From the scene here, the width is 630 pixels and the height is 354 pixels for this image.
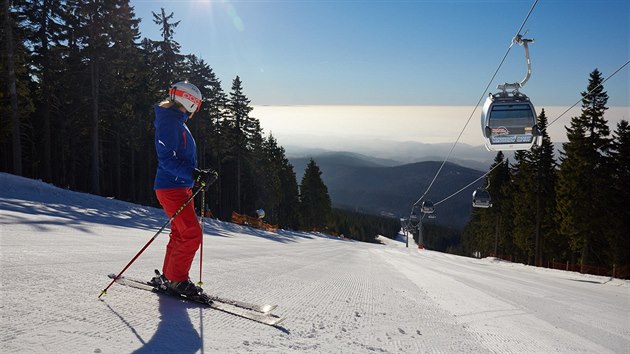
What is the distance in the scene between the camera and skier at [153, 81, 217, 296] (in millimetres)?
3703

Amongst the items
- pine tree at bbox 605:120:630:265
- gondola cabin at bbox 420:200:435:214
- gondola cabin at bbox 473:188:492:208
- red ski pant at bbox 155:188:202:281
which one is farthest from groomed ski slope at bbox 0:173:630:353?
gondola cabin at bbox 420:200:435:214

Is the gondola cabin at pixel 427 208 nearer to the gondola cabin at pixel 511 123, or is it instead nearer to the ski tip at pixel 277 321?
the gondola cabin at pixel 511 123

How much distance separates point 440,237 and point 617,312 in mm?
165305

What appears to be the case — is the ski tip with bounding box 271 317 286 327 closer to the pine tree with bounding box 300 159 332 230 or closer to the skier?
the skier

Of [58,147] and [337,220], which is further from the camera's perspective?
[337,220]

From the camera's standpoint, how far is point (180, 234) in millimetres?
3783

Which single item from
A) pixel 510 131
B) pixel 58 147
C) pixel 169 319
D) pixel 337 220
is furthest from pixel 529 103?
pixel 337 220

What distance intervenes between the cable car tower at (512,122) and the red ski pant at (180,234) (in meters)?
12.3

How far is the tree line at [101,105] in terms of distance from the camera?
27.0 meters

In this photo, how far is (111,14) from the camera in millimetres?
27375

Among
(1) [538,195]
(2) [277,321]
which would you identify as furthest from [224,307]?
(1) [538,195]

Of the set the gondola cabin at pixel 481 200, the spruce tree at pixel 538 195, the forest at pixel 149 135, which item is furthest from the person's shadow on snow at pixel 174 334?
the spruce tree at pixel 538 195

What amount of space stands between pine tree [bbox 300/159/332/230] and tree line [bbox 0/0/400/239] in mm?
10932

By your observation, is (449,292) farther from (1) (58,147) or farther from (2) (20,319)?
(1) (58,147)
